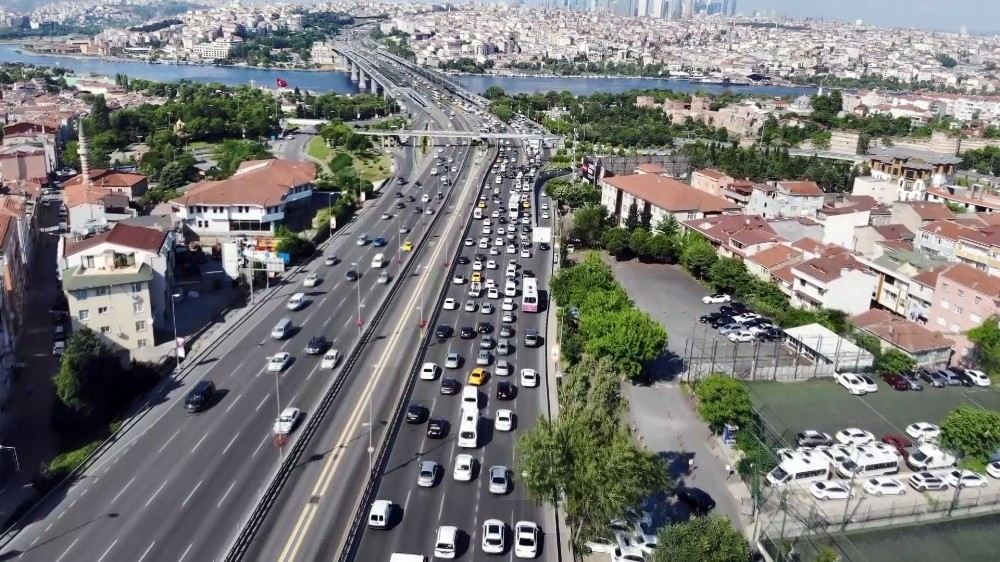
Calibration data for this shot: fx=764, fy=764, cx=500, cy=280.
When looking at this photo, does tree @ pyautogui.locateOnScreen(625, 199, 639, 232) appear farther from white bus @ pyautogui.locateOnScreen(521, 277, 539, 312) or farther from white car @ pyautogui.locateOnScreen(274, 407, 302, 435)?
white car @ pyautogui.locateOnScreen(274, 407, 302, 435)

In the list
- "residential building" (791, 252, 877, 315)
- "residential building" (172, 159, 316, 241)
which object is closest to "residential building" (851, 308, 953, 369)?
"residential building" (791, 252, 877, 315)

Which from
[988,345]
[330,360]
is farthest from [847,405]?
[330,360]

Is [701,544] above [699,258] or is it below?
below

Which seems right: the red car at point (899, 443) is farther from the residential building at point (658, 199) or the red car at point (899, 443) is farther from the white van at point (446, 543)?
the residential building at point (658, 199)

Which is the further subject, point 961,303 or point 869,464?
point 961,303

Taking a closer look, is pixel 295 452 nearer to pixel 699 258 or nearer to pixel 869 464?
pixel 869 464

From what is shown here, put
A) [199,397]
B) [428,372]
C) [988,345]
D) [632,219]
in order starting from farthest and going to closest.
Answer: [632,219]
[988,345]
[428,372]
[199,397]

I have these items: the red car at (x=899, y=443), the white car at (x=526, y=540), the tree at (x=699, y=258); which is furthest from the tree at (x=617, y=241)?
the white car at (x=526, y=540)
